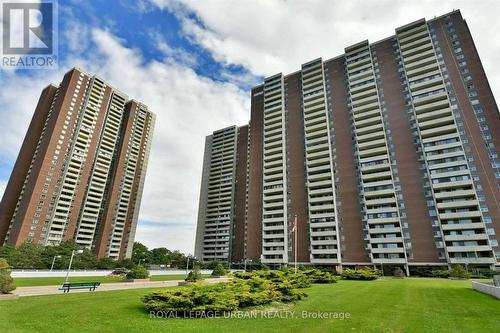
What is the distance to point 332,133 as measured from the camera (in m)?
80.1

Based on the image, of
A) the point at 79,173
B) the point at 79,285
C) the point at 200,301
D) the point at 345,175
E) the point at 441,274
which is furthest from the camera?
the point at 79,173

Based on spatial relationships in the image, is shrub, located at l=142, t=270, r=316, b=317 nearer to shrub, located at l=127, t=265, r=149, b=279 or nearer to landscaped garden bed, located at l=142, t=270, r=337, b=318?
landscaped garden bed, located at l=142, t=270, r=337, b=318

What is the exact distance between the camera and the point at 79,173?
97562 millimetres

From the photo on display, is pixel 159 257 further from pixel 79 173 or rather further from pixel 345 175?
pixel 345 175

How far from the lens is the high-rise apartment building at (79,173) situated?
86500mm

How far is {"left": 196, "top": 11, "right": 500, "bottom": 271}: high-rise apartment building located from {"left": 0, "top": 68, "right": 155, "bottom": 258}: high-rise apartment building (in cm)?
5623

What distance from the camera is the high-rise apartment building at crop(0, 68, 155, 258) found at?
8650cm

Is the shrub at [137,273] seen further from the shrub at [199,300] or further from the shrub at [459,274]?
the shrub at [459,274]

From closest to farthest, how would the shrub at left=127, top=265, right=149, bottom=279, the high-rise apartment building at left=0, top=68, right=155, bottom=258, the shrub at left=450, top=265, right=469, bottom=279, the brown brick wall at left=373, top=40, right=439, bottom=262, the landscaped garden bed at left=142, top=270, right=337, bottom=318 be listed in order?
the landscaped garden bed at left=142, top=270, right=337, bottom=318
the shrub at left=127, top=265, right=149, bottom=279
the shrub at left=450, top=265, right=469, bottom=279
the brown brick wall at left=373, top=40, right=439, bottom=262
the high-rise apartment building at left=0, top=68, right=155, bottom=258

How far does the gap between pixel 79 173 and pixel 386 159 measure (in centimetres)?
10541

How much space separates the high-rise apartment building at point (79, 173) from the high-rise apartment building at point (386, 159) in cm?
5623

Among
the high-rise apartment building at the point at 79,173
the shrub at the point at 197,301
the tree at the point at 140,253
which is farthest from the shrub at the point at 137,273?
the tree at the point at 140,253

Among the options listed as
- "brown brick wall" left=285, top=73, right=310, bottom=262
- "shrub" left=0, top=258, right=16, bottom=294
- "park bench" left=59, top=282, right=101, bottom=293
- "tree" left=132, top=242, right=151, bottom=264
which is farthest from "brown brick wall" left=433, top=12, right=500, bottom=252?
"tree" left=132, top=242, right=151, bottom=264

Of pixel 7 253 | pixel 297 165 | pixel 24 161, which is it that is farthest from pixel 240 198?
pixel 24 161
